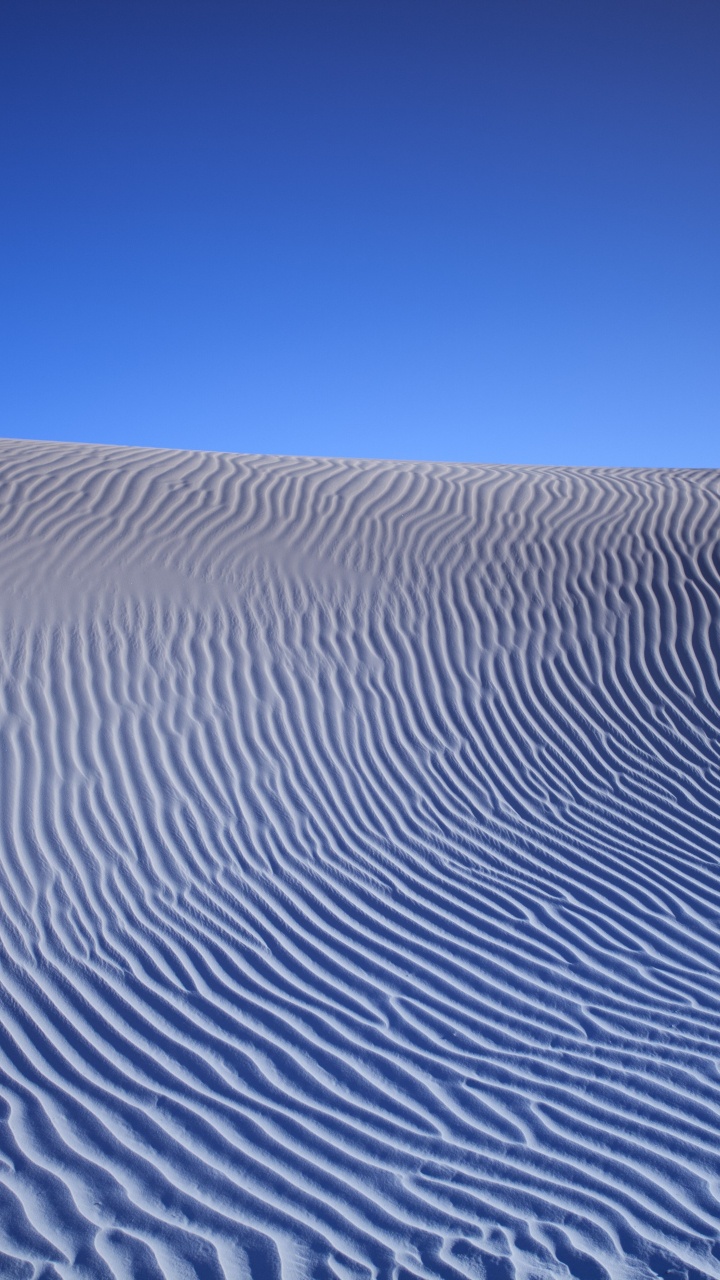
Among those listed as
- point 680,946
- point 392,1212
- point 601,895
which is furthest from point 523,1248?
point 601,895

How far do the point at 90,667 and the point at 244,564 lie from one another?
6.43 ft

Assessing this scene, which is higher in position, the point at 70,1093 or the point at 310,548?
the point at 310,548

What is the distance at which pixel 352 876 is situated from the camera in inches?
216

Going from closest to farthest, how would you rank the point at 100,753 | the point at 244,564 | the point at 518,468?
the point at 100,753, the point at 244,564, the point at 518,468

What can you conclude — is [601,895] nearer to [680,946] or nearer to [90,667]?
[680,946]

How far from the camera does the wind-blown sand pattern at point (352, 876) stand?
3.19 meters

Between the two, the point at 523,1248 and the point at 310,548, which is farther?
the point at 310,548

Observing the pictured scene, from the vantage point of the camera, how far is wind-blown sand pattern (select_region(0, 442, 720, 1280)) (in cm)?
319

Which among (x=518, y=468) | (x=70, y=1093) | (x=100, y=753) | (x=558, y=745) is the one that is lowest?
(x=70, y=1093)

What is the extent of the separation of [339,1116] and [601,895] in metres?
2.37

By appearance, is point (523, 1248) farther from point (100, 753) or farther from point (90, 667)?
point (90, 667)

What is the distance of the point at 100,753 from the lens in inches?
243

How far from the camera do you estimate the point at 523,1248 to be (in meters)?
2.98

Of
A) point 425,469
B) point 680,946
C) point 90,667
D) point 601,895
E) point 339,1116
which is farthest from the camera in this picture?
point 425,469
